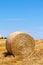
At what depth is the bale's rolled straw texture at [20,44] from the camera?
12.6 metres

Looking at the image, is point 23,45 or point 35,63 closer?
point 35,63

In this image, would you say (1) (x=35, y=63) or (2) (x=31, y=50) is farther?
(2) (x=31, y=50)

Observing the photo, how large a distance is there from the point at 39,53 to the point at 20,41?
1.38m

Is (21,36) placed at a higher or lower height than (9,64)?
higher

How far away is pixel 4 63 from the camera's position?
10.0 metres

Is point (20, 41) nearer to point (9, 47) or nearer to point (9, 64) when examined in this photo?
point (9, 47)

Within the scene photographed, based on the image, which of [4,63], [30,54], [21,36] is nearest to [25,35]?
[21,36]

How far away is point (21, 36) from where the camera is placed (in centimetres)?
1302

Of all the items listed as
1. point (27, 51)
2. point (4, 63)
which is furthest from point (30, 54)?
point (4, 63)

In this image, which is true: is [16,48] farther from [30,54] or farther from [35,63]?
[35,63]

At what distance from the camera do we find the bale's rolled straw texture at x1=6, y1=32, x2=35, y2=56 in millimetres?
12578

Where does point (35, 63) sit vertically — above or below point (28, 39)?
below

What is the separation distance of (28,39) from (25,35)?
12.7 inches

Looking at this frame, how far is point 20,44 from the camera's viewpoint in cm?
1295
